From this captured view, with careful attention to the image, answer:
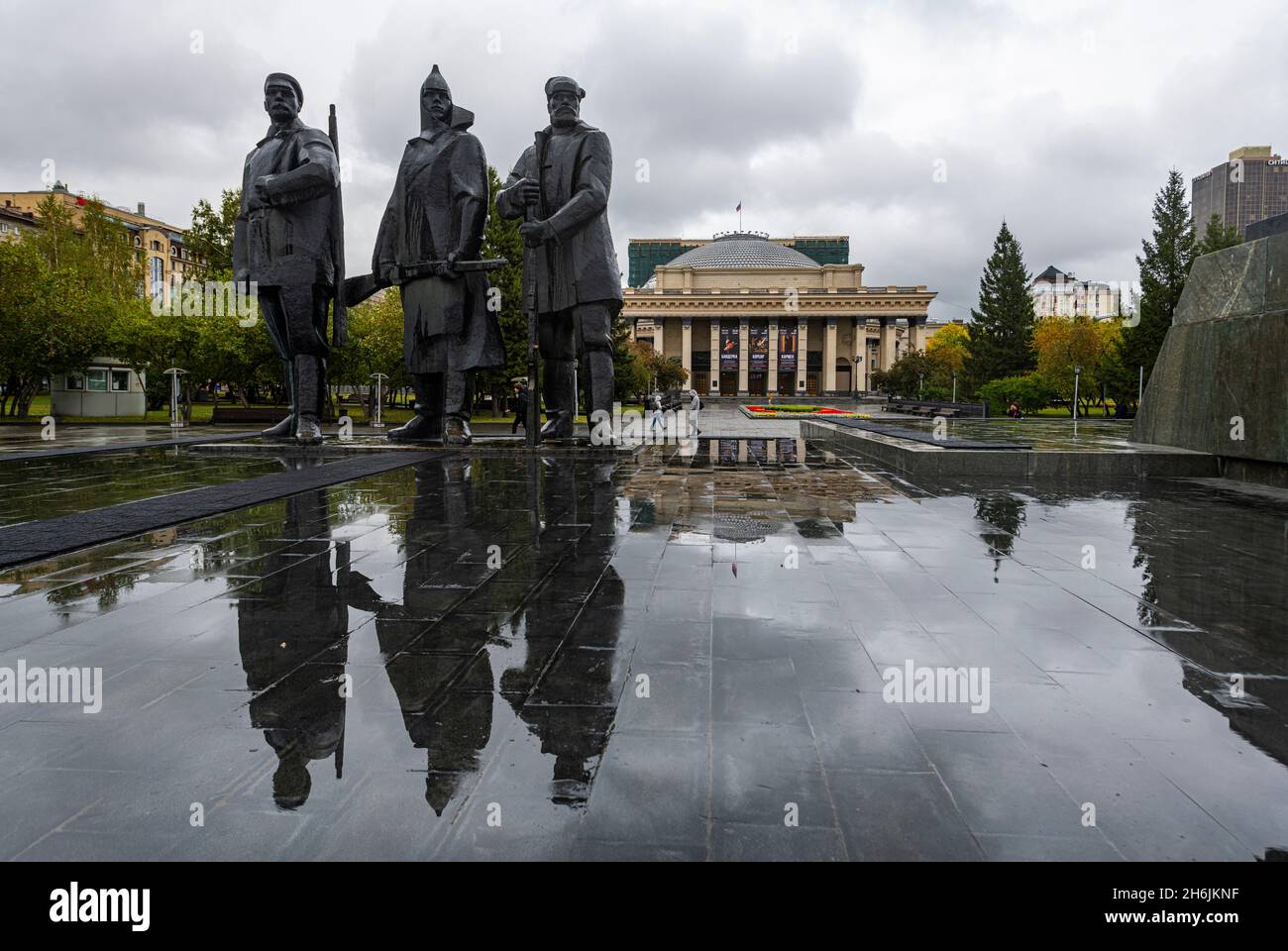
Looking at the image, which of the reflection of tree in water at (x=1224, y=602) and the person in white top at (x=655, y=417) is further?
the person in white top at (x=655, y=417)

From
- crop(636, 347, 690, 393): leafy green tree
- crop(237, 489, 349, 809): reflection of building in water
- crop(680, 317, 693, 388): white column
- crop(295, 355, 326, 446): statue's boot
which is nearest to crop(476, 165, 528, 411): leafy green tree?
crop(295, 355, 326, 446): statue's boot

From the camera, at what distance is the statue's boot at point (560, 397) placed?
1274 cm

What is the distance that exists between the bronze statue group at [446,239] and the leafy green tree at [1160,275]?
120 ft

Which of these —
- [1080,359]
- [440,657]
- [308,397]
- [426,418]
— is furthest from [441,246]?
[1080,359]

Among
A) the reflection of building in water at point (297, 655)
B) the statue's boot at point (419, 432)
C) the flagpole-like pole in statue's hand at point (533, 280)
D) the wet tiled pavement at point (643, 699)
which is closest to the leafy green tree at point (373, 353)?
the statue's boot at point (419, 432)

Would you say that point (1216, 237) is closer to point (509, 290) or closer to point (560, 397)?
point (509, 290)

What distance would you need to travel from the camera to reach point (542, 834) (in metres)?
2.20

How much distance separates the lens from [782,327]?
342ft

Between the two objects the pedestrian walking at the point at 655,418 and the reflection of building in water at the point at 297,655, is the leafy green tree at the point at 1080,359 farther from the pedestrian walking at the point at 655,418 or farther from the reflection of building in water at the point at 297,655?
A: the reflection of building in water at the point at 297,655

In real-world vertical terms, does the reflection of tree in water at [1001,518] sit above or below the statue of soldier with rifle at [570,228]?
below

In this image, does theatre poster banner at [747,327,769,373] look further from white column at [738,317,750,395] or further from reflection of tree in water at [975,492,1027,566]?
reflection of tree in water at [975,492,1027,566]

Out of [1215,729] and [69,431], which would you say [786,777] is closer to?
[1215,729]
